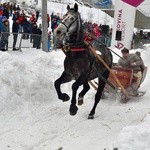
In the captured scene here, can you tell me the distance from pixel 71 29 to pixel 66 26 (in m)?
0.19

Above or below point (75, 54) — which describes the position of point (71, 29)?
above

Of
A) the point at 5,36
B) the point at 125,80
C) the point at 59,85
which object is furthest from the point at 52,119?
the point at 5,36

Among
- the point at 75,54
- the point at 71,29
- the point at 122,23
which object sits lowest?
the point at 122,23

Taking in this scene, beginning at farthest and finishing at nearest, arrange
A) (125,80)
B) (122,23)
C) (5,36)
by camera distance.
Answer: (122,23) < (5,36) < (125,80)

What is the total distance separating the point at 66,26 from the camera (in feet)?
23.6

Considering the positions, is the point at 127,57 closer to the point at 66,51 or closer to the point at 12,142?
the point at 66,51

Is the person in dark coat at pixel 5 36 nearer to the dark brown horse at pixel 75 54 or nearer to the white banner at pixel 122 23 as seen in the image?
the white banner at pixel 122 23

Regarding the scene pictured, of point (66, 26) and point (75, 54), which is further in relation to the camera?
point (75, 54)

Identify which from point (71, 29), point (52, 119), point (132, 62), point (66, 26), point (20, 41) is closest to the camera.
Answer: point (66, 26)

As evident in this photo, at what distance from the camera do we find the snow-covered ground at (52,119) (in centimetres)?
622

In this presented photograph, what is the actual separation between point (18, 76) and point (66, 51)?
1947 millimetres

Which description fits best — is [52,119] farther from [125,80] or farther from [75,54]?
[125,80]

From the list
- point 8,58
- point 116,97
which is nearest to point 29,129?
point 8,58

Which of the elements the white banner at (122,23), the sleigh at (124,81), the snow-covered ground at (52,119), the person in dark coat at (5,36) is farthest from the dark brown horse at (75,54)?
the white banner at (122,23)
